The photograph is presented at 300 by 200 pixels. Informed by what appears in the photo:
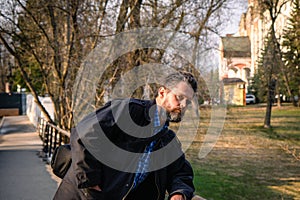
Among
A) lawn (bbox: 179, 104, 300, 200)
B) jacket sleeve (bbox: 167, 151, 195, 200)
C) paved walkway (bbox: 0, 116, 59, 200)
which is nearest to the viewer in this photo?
jacket sleeve (bbox: 167, 151, 195, 200)

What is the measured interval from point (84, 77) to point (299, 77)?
2253 cm

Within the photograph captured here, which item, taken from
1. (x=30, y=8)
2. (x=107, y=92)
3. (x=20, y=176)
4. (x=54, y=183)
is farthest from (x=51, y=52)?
(x=54, y=183)

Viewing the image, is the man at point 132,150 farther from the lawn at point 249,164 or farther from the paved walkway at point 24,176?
the lawn at point 249,164

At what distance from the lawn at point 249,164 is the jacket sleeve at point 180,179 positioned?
14.4 ft

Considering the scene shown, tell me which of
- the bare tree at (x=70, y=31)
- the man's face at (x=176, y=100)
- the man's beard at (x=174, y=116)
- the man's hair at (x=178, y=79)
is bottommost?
the man's beard at (x=174, y=116)

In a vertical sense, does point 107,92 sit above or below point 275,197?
above

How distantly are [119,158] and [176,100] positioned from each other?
1.49 feet

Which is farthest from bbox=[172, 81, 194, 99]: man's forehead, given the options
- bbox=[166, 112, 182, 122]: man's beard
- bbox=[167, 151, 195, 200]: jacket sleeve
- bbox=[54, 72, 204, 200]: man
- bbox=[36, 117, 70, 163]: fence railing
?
bbox=[36, 117, 70, 163]: fence railing

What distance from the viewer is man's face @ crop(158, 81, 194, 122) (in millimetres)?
2371

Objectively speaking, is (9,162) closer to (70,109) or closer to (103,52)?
(70,109)

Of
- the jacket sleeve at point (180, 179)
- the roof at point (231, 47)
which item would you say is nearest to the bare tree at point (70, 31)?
the roof at point (231, 47)

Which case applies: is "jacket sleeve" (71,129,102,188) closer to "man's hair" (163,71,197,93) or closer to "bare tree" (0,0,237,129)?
"man's hair" (163,71,197,93)

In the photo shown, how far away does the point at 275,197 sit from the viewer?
13445 mm

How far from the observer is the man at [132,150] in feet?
7.68
